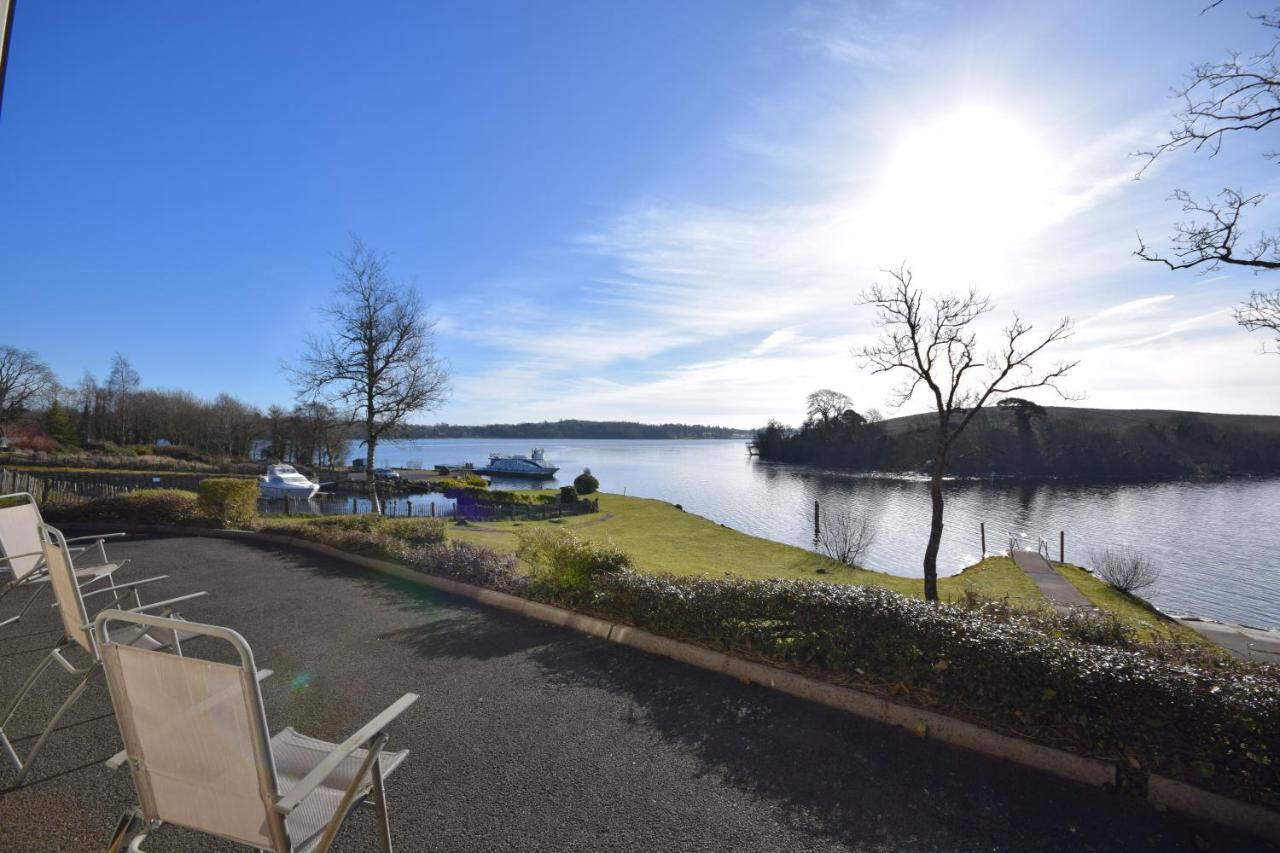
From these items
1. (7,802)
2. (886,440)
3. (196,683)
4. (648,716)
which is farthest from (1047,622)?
(886,440)

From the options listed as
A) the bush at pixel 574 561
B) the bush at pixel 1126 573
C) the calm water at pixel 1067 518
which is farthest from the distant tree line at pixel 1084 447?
the bush at pixel 574 561

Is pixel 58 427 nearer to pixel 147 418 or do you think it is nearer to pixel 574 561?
pixel 147 418

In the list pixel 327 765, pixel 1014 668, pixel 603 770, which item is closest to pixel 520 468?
pixel 603 770

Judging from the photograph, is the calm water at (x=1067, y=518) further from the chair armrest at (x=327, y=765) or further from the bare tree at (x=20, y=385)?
the bare tree at (x=20, y=385)

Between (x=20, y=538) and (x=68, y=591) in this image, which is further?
(x=20, y=538)

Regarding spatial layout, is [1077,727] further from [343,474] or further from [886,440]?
[886,440]

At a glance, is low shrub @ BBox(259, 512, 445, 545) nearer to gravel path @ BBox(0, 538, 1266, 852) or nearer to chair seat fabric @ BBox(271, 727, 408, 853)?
gravel path @ BBox(0, 538, 1266, 852)

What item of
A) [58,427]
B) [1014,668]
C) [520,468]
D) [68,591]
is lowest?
[520,468]

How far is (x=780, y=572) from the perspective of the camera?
1934cm

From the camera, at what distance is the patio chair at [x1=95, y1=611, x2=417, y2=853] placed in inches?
68.9

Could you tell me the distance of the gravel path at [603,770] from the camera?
284cm

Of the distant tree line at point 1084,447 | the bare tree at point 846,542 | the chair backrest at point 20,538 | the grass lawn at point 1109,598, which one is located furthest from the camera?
the distant tree line at point 1084,447

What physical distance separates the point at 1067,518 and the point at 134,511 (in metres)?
53.1

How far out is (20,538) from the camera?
15.9ft
